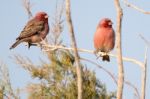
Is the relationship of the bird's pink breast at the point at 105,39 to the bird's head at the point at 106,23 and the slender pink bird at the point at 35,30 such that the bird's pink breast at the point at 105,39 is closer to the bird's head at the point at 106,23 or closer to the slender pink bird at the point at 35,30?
the bird's head at the point at 106,23

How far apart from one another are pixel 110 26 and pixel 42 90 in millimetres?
2264

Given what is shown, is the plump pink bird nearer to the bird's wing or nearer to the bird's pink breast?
the bird's pink breast

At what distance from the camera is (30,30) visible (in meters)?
10.5

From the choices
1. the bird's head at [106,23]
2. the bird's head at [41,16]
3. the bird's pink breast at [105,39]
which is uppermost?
the bird's head at [41,16]

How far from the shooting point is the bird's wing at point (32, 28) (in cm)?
1024

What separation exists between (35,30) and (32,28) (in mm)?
176

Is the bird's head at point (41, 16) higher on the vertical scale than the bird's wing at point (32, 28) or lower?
higher

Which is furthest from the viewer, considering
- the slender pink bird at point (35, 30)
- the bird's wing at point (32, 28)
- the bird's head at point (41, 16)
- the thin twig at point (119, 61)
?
the bird's head at point (41, 16)

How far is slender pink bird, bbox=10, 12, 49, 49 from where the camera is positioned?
9.98 metres

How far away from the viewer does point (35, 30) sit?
10320 mm

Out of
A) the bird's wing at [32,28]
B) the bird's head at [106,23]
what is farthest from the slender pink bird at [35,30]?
the bird's head at [106,23]

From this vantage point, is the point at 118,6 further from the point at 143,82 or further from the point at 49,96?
the point at 49,96

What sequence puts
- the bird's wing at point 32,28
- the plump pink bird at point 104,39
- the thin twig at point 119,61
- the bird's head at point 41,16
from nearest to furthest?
the thin twig at point 119,61 < the plump pink bird at point 104,39 < the bird's wing at point 32,28 < the bird's head at point 41,16

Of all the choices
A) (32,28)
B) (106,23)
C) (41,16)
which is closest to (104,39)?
(106,23)
